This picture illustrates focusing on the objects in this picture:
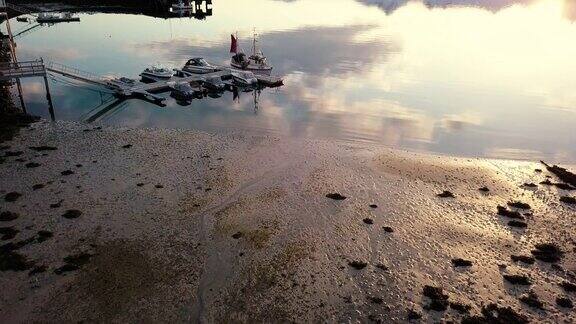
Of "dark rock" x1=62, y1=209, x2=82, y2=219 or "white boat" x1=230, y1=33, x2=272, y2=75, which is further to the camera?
"white boat" x1=230, y1=33, x2=272, y2=75

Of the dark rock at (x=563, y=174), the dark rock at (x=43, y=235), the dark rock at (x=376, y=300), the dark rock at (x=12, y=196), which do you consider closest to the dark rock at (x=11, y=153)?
the dark rock at (x=12, y=196)

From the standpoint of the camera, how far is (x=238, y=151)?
3678 centimetres

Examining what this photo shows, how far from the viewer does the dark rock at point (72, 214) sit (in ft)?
84.6

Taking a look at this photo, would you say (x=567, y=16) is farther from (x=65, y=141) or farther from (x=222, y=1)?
(x=65, y=141)

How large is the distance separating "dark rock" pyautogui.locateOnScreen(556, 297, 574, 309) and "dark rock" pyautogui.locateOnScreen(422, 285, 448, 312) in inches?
220

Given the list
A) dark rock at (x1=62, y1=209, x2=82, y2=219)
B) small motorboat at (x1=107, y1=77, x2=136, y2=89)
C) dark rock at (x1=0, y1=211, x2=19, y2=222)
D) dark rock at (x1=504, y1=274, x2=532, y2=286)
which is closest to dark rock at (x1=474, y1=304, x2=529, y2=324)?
dark rock at (x1=504, y1=274, x2=532, y2=286)

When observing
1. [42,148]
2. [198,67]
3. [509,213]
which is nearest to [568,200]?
[509,213]

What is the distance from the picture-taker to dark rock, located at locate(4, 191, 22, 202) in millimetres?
27419

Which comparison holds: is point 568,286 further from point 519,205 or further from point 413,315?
point 413,315

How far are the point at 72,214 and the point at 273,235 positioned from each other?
1292 centimetres

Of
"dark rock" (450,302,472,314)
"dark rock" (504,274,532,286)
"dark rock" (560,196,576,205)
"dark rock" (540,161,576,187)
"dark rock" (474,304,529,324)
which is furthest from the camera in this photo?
"dark rock" (540,161,576,187)

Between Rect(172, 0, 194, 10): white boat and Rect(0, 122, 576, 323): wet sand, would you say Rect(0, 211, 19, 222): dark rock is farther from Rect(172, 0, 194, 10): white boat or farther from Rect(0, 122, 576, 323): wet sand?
Rect(172, 0, 194, 10): white boat

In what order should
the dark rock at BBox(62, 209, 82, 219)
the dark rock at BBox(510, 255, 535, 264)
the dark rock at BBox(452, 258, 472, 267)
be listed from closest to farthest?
the dark rock at BBox(452, 258, 472, 267) < the dark rock at BBox(510, 255, 535, 264) < the dark rock at BBox(62, 209, 82, 219)

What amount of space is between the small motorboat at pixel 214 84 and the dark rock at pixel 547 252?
42284mm
